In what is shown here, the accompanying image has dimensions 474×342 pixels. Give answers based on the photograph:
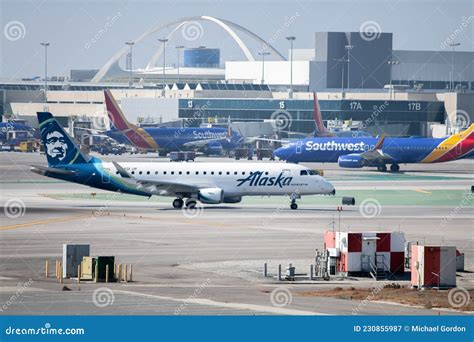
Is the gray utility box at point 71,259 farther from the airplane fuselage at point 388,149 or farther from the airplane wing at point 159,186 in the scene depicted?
the airplane fuselage at point 388,149

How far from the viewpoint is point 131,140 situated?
18900 centimetres

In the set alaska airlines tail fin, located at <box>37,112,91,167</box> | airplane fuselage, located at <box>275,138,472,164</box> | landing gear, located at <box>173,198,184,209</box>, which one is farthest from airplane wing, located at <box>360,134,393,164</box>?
alaska airlines tail fin, located at <box>37,112,91,167</box>

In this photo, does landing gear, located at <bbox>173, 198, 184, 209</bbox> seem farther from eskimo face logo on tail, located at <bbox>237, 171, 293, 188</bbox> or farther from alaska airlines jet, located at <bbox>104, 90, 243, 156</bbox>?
alaska airlines jet, located at <bbox>104, 90, 243, 156</bbox>

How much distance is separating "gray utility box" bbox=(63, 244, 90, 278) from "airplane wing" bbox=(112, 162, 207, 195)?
122ft

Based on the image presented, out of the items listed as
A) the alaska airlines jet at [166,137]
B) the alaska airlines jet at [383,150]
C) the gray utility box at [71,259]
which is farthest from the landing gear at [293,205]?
the alaska airlines jet at [166,137]

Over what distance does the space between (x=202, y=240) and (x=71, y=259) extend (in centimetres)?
1796

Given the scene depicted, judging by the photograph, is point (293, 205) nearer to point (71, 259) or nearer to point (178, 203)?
point (178, 203)

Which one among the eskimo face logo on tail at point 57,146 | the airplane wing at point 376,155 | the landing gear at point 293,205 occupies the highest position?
the airplane wing at point 376,155

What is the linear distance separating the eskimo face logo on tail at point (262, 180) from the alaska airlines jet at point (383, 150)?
60.5 metres

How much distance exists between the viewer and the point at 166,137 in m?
192

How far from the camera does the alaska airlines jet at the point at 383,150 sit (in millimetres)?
160000

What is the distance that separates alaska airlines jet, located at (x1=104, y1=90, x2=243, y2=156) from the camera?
187875 millimetres

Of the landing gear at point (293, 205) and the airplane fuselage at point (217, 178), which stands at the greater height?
the airplane fuselage at point (217, 178)
